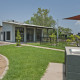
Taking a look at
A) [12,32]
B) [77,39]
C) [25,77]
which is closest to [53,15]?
[12,32]

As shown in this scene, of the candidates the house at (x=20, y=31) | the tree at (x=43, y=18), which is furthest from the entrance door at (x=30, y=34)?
the tree at (x=43, y=18)

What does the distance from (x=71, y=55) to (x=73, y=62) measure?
0.17 m

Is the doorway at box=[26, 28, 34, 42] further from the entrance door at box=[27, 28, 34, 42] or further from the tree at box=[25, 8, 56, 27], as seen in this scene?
the tree at box=[25, 8, 56, 27]

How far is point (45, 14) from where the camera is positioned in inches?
1748

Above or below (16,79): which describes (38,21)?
above

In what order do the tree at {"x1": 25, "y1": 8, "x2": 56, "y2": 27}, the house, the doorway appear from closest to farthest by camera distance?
the house
the doorway
the tree at {"x1": 25, "y1": 8, "x2": 56, "y2": 27}

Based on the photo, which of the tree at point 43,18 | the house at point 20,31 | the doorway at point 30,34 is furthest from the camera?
the tree at point 43,18

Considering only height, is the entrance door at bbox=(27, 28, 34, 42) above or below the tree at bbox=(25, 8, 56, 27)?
below

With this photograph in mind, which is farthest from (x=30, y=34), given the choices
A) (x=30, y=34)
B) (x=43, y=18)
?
(x=43, y=18)

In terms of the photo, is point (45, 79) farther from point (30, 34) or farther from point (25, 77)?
point (30, 34)

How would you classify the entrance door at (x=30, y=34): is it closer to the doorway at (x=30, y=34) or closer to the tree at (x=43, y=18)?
the doorway at (x=30, y=34)

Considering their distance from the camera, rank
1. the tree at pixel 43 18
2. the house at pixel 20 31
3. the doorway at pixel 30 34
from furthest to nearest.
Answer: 1. the tree at pixel 43 18
2. the doorway at pixel 30 34
3. the house at pixel 20 31

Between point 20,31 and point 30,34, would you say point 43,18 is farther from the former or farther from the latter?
point 20,31

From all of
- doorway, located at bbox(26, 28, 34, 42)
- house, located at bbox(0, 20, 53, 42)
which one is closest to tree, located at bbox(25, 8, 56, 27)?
house, located at bbox(0, 20, 53, 42)
